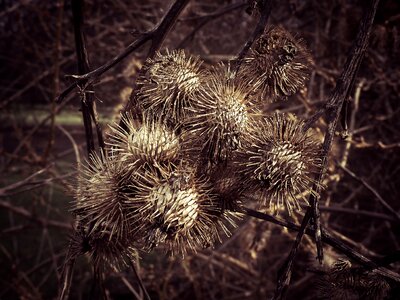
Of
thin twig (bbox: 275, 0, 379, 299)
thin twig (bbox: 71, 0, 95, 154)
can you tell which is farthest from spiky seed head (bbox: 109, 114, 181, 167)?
thin twig (bbox: 275, 0, 379, 299)

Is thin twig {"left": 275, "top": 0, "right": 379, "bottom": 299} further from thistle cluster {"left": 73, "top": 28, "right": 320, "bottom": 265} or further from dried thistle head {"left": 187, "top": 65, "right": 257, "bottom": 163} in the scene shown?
dried thistle head {"left": 187, "top": 65, "right": 257, "bottom": 163}

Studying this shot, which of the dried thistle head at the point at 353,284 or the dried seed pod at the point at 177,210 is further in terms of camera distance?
the dried thistle head at the point at 353,284

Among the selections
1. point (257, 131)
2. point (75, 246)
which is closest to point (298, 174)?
point (257, 131)

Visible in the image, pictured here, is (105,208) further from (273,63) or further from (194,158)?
(273,63)

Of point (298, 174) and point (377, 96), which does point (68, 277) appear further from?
point (377, 96)

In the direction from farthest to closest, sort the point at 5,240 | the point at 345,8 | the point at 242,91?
the point at 5,240, the point at 345,8, the point at 242,91

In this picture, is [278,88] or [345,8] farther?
[345,8]

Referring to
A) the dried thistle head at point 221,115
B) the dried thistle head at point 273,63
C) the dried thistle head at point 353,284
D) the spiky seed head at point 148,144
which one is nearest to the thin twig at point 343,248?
the dried thistle head at point 353,284

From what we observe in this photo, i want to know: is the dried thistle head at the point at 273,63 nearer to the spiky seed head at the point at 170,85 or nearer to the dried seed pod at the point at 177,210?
the spiky seed head at the point at 170,85
